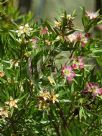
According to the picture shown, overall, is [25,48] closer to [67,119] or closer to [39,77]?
[39,77]

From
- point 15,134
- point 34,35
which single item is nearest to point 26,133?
point 15,134

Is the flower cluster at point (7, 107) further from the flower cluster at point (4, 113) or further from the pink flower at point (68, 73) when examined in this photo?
the pink flower at point (68, 73)

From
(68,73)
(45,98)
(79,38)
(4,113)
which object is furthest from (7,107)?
(79,38)

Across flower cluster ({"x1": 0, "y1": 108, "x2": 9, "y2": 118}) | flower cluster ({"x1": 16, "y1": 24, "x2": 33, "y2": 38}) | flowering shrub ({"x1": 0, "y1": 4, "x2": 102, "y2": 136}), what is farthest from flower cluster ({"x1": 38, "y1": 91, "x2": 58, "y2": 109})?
flower cluster ({"x1": 16, "y1": 24, "x2": 33, "y2": 38})

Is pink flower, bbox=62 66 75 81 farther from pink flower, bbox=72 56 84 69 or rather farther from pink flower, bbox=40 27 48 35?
pink flower, bbox=40 27 48 35

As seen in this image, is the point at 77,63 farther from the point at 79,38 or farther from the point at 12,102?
the point at 12,102

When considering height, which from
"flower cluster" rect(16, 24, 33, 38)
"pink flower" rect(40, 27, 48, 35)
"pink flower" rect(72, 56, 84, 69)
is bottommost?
"pink flower" rect(72, 56, 84, 69)
